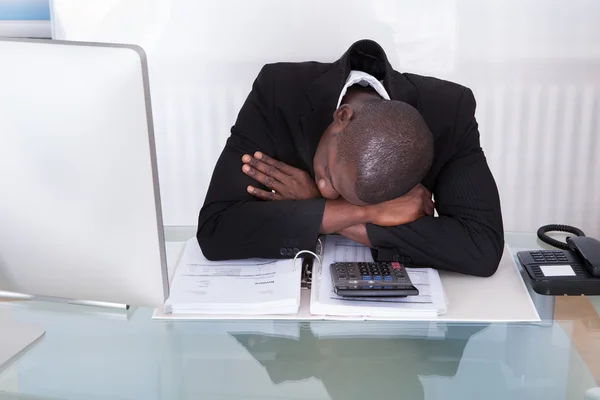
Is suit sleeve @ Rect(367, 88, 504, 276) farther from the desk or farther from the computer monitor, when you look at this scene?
the computer monitor

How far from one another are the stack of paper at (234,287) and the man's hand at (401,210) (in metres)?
0.23

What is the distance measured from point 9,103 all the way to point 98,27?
168 centimetres

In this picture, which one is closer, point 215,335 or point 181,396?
point 181,396

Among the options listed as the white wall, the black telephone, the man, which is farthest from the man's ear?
the white wall

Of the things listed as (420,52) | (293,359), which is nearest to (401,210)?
(293,359)

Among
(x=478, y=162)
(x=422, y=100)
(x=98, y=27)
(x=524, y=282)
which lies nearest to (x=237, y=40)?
(x=98, y=27)

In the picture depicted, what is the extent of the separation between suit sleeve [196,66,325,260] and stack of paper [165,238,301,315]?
0.11 ft

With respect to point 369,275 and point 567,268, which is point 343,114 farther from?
point 567,268

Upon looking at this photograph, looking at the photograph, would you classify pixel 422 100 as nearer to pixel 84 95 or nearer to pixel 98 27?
pixel 84 95

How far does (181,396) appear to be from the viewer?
3.52ft

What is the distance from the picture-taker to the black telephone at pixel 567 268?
1.38 meters

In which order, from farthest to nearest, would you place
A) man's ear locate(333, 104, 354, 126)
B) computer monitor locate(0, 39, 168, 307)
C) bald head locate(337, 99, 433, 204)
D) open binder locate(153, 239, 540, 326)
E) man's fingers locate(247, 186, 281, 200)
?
man's fingers locate(247, 186, 281, 200) → man's ear locate(333, 104, 354, 126) → bald head locate(337, 99, 433, 204) → open binder locate(153, 239, 540, 326) → computer monitor locate(0, 39, 168, 307)

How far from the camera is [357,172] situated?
1440 millimetres

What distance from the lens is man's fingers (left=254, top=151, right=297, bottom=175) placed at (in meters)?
1.76
